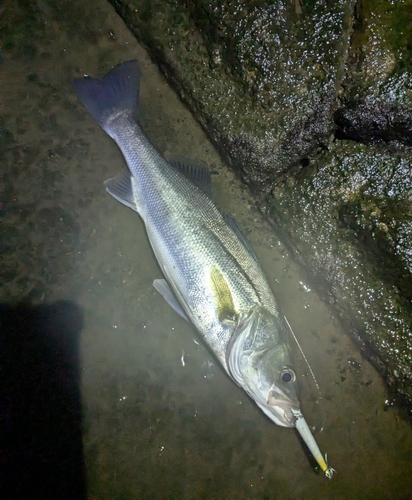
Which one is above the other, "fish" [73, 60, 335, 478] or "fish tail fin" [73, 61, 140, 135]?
"fish tail fin" [73, 61, 140, 135]

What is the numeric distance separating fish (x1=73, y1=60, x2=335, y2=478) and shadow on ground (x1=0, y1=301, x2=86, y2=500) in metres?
0.74

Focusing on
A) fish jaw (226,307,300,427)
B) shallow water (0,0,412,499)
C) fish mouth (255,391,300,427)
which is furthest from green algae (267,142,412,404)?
fish mouth (255,391,300,427)

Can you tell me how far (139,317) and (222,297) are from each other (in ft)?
2.23

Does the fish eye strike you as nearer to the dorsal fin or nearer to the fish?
the fish

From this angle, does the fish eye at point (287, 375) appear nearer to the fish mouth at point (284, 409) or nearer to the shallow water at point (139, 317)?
the fish mouth at point (284, 409)

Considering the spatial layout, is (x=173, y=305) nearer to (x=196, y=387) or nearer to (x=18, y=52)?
(x=196, y=387)

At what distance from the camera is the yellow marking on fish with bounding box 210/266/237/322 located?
2150 millimetres

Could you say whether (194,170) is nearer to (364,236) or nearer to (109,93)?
(109,93)

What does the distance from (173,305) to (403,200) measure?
1651mm

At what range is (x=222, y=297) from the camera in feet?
7.07

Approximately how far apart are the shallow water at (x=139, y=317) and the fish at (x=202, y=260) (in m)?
0.20

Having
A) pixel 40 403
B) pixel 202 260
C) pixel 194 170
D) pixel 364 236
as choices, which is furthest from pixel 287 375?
pixel 40 403

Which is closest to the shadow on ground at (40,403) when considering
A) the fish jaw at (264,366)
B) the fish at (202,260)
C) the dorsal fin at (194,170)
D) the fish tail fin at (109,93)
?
the fish at (202,260)

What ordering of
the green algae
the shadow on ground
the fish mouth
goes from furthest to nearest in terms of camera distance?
1. the green algae
2. the shadow on ground
3. the fish mouth
